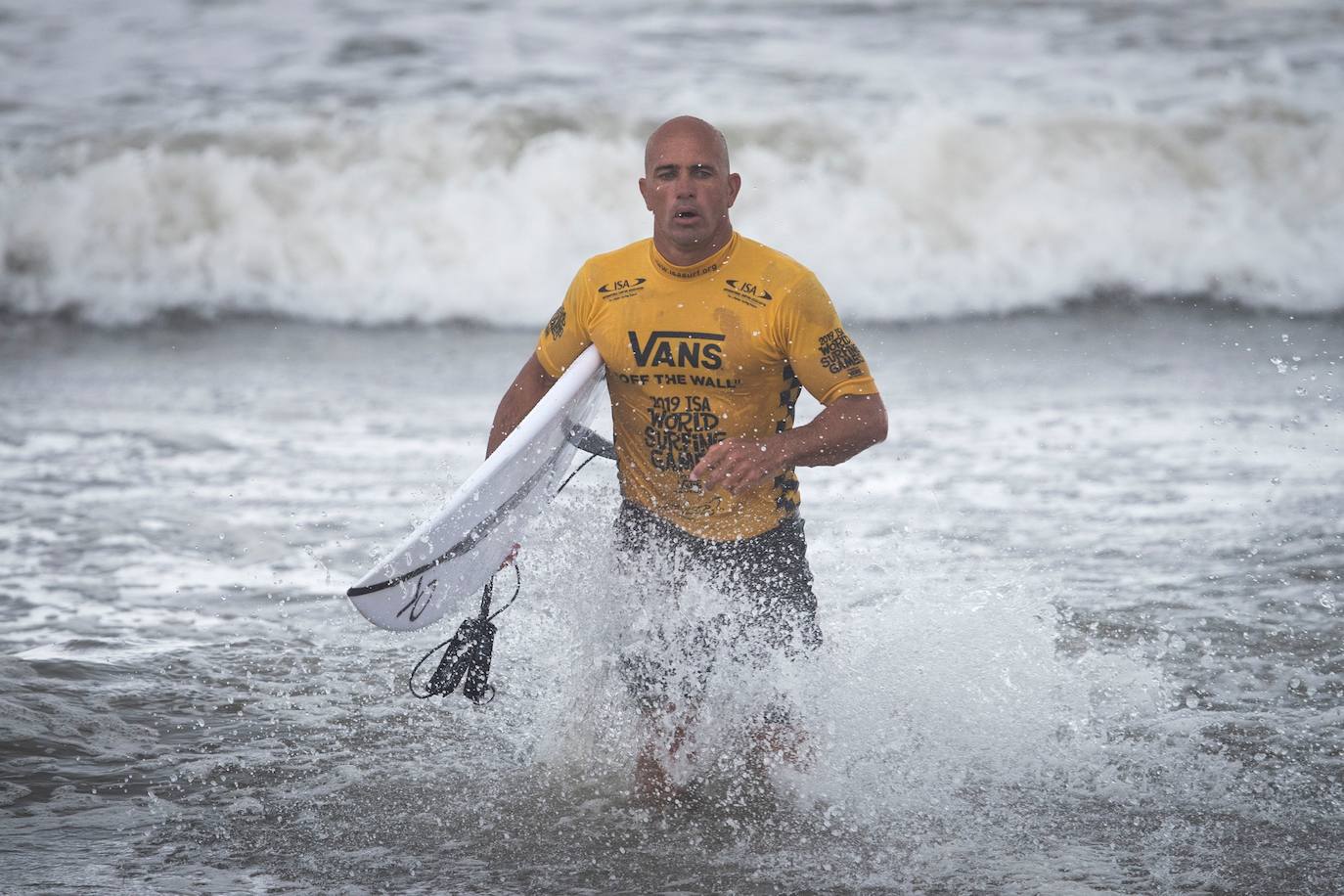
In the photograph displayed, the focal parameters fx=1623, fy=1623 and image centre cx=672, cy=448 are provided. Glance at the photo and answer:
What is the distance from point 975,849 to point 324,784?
187 cm

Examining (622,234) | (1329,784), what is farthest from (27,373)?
(1329,784)

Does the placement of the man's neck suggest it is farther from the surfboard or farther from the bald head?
the surfboard

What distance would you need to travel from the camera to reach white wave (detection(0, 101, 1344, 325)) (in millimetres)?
14000

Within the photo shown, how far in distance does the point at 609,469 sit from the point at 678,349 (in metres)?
3.93

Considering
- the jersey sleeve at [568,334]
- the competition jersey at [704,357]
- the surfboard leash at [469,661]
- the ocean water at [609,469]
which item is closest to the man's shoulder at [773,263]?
the competition jersey at [704,357]

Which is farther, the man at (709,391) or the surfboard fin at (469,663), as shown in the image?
the surfboard fin at (469,663)

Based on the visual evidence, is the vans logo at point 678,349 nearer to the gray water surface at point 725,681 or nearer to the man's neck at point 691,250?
the man's neck at point 691,250

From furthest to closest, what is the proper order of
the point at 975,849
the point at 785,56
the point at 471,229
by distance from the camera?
the point at 785,56 → the point at 471,229 → the point at 975,849

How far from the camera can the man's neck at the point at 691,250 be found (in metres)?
4.34

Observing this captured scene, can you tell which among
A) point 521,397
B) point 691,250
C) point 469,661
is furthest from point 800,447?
point 469,661

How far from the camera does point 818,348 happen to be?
4285 mm

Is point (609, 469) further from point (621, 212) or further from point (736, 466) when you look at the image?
point (621, 212)

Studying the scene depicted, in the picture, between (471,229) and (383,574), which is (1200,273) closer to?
(471,229)

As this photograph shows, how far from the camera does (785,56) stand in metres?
→ 17.1
